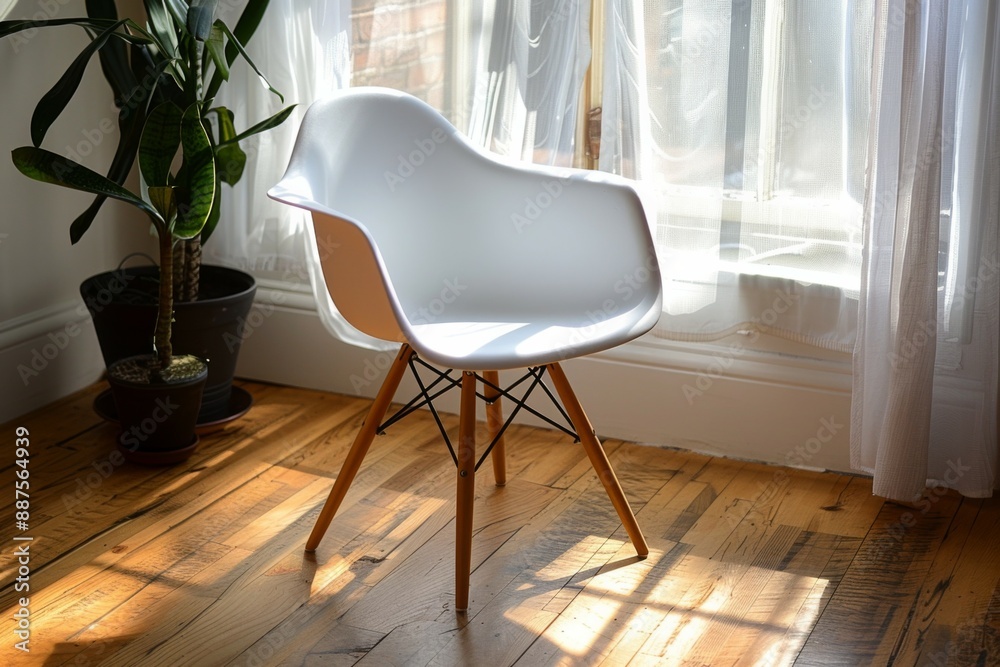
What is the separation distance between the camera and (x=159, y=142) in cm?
213

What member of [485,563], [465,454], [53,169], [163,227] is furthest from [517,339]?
[53,169]

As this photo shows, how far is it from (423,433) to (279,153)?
0.75 m

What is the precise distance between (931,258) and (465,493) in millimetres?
959

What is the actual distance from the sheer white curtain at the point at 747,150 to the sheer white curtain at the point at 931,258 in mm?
117

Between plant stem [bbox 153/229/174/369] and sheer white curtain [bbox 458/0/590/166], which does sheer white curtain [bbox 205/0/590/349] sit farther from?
plant stem [bbox 153/229/174/369]

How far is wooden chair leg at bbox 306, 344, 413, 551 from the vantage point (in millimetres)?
1906

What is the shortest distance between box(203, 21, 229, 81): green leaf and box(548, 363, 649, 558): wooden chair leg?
33.6 inches

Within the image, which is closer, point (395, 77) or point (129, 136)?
point (129, 136)

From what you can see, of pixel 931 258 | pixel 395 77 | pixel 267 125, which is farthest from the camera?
pixel 395 77

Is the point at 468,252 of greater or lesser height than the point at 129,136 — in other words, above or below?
below

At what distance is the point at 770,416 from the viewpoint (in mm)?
2361

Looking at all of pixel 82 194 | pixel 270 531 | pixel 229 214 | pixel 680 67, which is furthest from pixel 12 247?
pixel 680 67

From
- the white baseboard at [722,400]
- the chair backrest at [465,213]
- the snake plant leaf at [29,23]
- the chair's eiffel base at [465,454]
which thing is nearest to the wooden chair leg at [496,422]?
the chair's eiffel base at [465,454]

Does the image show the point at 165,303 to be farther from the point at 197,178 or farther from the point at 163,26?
the point at 163,26
